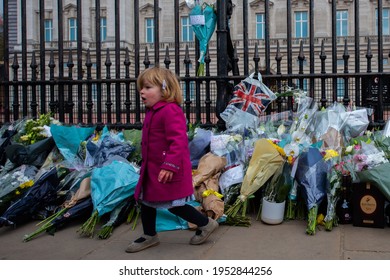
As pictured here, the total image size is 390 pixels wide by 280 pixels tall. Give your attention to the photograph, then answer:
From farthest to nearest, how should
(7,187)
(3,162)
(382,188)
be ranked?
(3,162) → (7,187) → (382,188)

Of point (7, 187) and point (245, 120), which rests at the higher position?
point (245, 120)

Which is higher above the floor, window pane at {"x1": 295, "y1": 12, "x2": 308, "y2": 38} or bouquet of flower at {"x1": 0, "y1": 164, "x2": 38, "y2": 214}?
window pane at {"x1": 295, "y1": 12, "x2": 308, "y2": 38}

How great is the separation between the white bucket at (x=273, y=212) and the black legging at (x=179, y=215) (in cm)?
71

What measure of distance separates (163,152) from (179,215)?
0.52 metres

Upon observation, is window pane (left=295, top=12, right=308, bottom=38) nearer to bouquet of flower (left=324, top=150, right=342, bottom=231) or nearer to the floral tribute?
the floral tribute

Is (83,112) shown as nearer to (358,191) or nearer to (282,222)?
(282,222)

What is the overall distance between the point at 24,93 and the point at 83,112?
2.90ft

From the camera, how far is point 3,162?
5.18 m

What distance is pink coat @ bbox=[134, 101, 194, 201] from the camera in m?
3.13

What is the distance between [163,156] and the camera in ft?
10.5

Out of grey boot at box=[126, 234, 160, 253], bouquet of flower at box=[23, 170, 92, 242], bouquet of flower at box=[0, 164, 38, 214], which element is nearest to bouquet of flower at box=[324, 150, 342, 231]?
grey boot at box=[126, 234, 160, 253]

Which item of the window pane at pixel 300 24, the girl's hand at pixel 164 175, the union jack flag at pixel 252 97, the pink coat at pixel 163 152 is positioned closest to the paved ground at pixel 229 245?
the pink coat at pixel 163 152

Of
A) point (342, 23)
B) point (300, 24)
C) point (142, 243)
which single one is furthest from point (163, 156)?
point (342, 23)

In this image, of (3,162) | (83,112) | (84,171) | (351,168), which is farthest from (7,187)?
(351,168)
